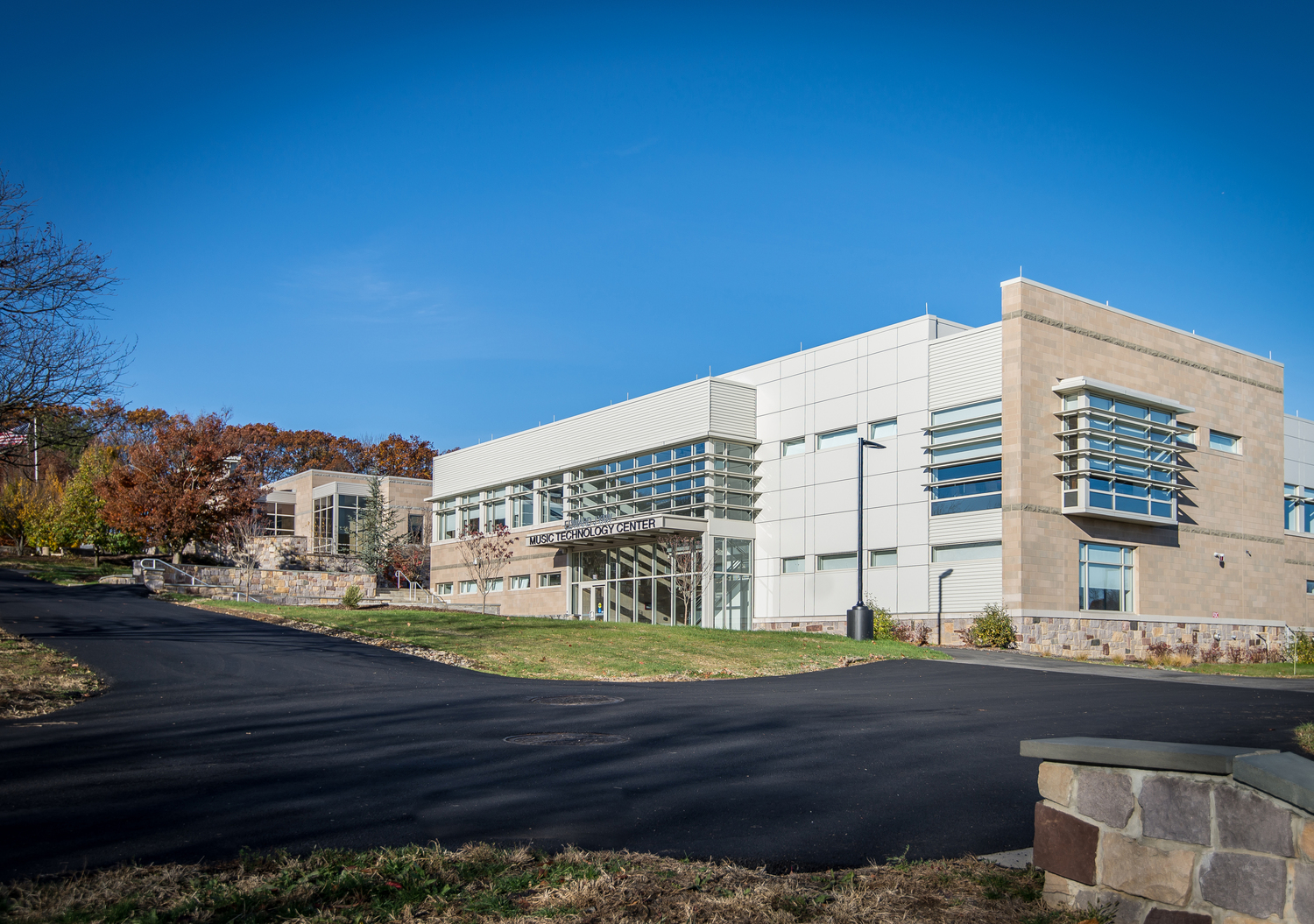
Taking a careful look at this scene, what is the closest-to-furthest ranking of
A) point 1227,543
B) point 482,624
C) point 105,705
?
1. point 105,705
2. point 482,624
3. point 1227,543

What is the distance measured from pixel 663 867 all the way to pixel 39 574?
42262 mm

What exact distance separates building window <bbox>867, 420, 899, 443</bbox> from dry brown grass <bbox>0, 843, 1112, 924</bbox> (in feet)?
98.3

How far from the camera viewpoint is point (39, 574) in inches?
1565

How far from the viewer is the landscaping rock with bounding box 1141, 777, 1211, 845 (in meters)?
4.46

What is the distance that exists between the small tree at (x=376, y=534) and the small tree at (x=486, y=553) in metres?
9.41

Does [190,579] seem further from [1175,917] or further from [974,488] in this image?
[1175,917]

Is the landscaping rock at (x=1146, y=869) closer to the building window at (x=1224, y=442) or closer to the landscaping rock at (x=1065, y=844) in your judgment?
the landscaping rock at (x=1065, y=844)

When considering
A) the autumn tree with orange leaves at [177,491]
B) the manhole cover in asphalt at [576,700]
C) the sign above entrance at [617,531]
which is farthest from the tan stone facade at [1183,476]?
the autumn tree with orange leaves at [177,491]

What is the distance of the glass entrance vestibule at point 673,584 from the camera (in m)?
37.7

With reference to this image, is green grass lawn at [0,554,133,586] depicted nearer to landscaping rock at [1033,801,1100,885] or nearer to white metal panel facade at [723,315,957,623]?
white metal panel facade at [723,315,957,623]

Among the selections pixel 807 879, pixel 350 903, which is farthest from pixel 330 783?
pixel 807 879

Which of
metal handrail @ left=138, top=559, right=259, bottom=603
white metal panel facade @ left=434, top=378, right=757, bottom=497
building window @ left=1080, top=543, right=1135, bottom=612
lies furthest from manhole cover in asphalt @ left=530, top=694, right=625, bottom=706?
metal handrail @ left=138, top=559, right=259, bottom=603

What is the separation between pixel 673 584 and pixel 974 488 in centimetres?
1180

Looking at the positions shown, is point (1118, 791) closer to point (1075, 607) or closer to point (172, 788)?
point (172, 788)
